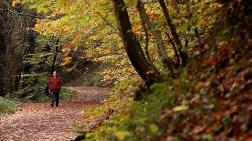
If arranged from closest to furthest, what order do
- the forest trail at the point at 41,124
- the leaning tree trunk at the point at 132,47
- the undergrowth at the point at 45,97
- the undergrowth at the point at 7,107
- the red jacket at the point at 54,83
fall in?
the leaning tree trunk at the point at 132,47, the forest trail at the point at 41,124, the undergrowth at the point at 7,107, the red jacket at the point at 54,83, the undergrowth at the point at 45,97

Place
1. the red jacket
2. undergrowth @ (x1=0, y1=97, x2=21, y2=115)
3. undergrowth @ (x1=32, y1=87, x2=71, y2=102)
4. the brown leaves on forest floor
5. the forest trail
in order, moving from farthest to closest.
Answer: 1. undergrowth @ (x1=32, y1=87, x2=71, y2=102)
2. the red jacket
3. undergrowth @ (x1=0, y1=97, x2=21, y2=115)
4. the forest trail
5. the brown leaves on forest floor

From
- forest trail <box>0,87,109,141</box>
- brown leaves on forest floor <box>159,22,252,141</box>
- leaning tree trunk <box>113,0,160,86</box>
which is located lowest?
forest trail <box>0,87,109,141</box>

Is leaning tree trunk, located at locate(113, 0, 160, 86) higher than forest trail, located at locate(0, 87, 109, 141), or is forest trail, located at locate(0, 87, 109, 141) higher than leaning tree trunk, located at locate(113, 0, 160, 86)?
leaning tree trunk, located at locate(113, 0, 160, 86)

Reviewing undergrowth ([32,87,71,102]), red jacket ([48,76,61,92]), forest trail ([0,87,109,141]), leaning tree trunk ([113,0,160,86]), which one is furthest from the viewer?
undergrowth ([32,87,71,102])

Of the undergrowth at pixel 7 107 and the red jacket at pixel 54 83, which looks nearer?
the undergrowth at pixel 7 107

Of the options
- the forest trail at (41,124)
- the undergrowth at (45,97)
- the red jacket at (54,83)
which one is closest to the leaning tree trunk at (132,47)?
the forest trail at (41,124)

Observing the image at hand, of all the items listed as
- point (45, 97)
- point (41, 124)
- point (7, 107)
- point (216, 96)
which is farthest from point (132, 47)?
point (45, 97)

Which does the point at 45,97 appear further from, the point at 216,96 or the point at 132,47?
the point at 216,96

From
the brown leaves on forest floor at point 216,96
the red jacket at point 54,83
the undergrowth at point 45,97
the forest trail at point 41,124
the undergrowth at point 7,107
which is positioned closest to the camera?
the brown leaves on forest floor at point 216,96

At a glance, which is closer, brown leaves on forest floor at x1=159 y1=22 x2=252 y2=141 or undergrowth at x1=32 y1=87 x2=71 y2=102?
brown leaves on forest floor at x1=159 y1=22 x2=252 y2=141

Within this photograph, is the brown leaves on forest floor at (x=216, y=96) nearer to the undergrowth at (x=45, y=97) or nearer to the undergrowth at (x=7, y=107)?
the undergrowth at (x=7, y=107)

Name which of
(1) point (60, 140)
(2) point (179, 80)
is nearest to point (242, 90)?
(2) point (179, 80)

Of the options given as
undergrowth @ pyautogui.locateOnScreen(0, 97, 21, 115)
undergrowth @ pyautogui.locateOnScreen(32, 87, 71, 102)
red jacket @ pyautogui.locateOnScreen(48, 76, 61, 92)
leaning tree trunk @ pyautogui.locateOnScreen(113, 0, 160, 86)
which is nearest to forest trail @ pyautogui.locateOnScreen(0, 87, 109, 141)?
undergrowth @ pyautogui.locateOnScreen(0, 97, 21, 115)

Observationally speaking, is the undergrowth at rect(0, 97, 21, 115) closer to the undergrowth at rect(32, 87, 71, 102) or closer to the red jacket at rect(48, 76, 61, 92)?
Result: the red jacket at rect(48, 76, 61, 92)
